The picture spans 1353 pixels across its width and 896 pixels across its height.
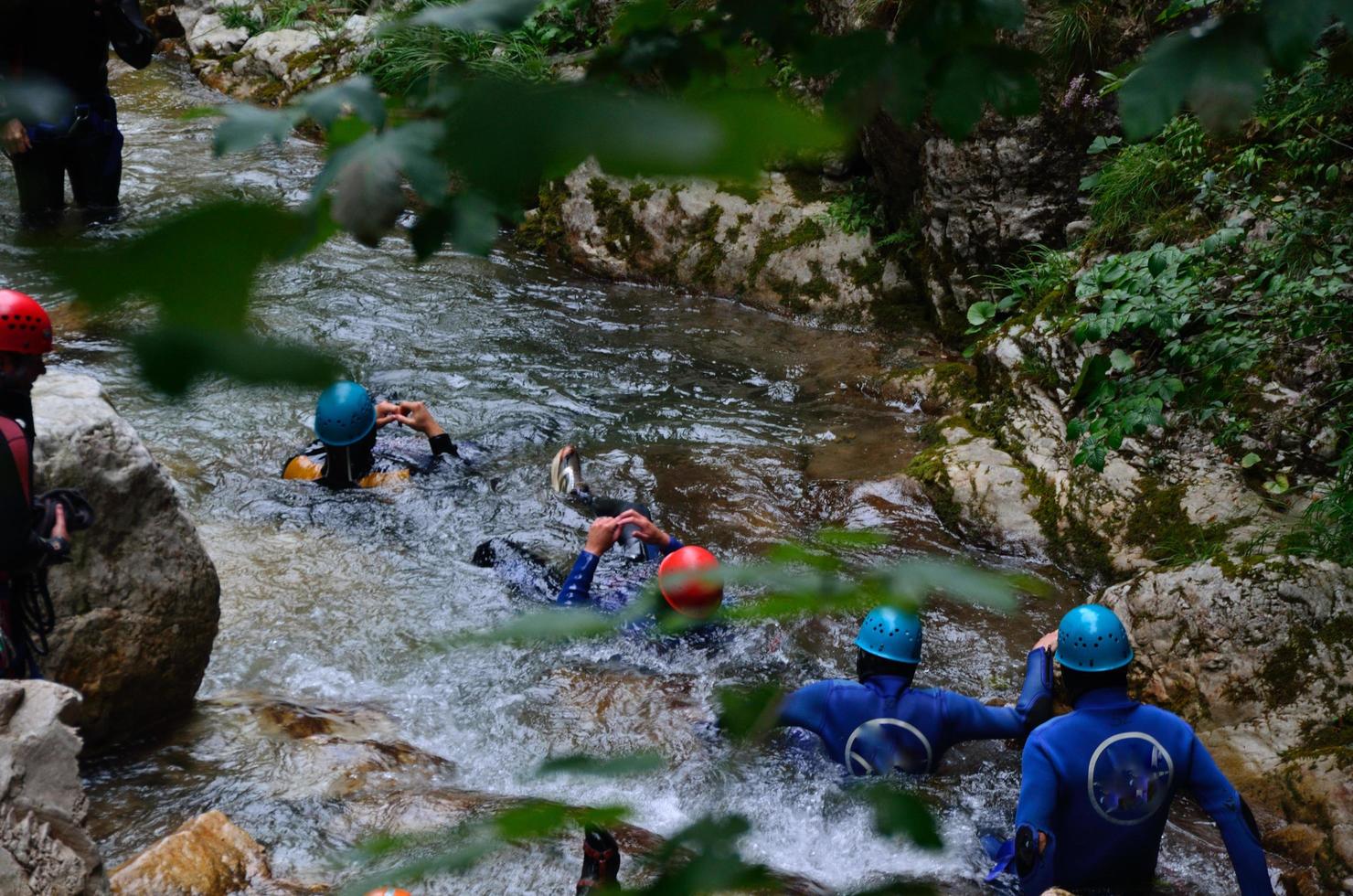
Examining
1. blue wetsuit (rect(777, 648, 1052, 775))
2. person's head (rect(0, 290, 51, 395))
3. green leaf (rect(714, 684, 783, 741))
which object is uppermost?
green leaf (rect(714, 684, 783, 741))

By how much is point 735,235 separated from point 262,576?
576cm

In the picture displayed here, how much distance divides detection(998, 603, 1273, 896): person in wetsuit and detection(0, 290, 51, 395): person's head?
351 cm

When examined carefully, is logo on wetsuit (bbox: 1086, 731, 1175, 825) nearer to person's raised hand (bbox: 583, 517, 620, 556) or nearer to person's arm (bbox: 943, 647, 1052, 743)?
person's arm (bbox: 943, 647, 1052, 743)

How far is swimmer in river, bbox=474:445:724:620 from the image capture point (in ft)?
17.5

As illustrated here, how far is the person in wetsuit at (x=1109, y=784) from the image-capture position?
3.66 m

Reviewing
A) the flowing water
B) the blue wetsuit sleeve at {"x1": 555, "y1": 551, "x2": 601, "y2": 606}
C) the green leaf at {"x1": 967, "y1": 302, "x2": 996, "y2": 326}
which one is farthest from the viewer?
the green leaf at {"x1": 967, "y1": 302, "x2": 996, "y2": 326}

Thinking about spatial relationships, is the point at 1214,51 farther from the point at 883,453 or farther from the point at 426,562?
the point at 883,453

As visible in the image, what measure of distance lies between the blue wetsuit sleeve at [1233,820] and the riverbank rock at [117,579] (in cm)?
373

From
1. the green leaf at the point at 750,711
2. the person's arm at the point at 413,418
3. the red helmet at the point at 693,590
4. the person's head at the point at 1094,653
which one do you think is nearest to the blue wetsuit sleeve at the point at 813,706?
the person's head at the point at 1094,653

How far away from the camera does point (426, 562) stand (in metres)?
6.29

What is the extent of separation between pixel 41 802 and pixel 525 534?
12.9 feet

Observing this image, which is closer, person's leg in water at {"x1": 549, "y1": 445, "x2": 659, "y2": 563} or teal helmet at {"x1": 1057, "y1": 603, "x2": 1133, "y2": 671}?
teal helmet at {"x1": 1057, "y1": 603, "x2": 1133, "y2": 671}

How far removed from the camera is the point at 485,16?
0.87m

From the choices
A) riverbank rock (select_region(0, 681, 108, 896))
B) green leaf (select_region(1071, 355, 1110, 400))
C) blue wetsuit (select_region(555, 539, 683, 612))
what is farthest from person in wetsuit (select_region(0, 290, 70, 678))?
green leaf (select_region(1071, 355, 1110, 400))
